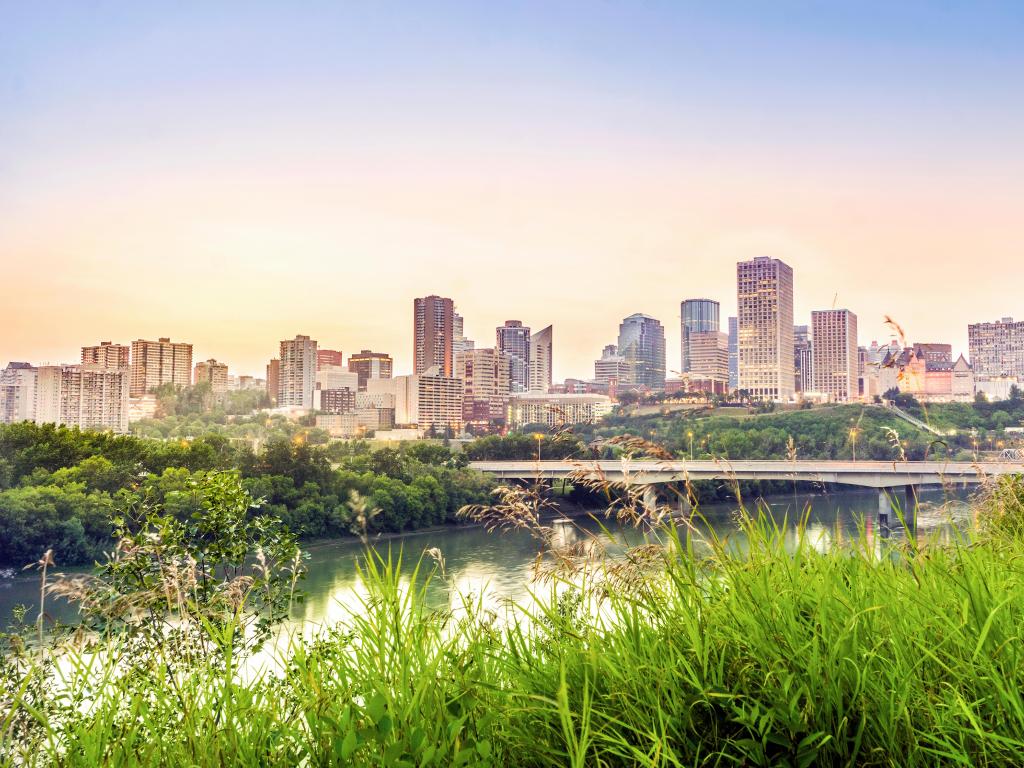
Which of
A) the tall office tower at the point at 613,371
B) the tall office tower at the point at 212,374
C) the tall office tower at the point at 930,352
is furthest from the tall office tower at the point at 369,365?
the tall office tower at the point at 930,352

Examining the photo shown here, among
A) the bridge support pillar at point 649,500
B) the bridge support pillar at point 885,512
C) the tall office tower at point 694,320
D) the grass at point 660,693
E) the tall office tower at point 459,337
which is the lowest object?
the bridge support pillar at point 885,512

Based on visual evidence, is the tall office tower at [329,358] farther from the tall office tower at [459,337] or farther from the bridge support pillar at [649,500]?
the bridge support pillar at [649,500]

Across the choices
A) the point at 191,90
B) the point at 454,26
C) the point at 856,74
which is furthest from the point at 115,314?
the point at 856,74

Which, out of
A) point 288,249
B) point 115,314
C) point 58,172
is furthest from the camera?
point 288,249

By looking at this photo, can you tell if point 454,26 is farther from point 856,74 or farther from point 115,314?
point 115,314

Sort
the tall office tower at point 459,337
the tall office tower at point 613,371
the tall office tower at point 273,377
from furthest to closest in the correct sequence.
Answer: the tall office tower at point 613,371
the tall office tower at point 459,337
the tall office tower at point 273,377

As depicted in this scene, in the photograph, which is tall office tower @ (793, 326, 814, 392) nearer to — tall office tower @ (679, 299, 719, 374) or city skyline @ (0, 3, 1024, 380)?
city skyline @ (0, 3, 1024, 380)
